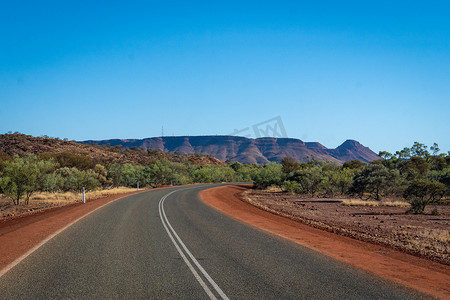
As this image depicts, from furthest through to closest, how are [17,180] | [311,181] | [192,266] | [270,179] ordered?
[270,179] < [311,181] < [17,180] < [192,266]

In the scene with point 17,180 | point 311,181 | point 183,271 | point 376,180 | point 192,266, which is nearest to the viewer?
point 183,271

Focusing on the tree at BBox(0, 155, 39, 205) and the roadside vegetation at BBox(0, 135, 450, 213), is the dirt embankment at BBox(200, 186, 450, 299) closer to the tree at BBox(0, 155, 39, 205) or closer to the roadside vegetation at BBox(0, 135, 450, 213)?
the roadside vegetation at BBox(0, 135, 450, 213)

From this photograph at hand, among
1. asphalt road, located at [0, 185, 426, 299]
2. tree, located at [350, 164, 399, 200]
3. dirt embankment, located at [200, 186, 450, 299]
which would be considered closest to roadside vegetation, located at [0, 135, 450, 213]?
tree, located at [350, 164, 399, 200]

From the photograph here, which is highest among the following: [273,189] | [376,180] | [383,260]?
[376,180]

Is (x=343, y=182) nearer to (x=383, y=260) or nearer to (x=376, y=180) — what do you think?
(x=376, y=180)

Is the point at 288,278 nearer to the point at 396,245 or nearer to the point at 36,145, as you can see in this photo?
the point at 396,245

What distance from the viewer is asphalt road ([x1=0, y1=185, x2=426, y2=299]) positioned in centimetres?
591

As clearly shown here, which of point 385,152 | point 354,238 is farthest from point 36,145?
point 385,152

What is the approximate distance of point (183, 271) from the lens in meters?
7.24

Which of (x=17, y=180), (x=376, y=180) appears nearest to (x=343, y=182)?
(x=376, y=180)

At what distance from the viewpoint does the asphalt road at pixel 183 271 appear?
233 inches

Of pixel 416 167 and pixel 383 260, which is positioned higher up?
pixel 416 167

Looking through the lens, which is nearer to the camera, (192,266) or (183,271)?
(183,271)

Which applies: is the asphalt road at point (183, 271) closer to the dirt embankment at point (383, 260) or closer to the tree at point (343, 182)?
the dirt embankment at point (383, 260)
